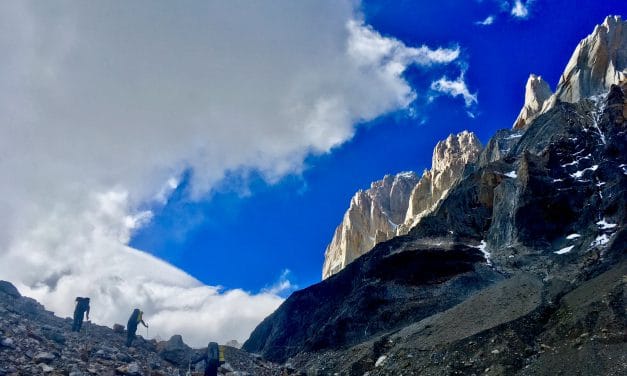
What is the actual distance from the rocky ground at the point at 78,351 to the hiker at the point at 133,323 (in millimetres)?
538

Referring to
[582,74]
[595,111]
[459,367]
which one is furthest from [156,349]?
[582,74]

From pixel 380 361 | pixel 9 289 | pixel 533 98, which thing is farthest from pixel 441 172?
pixel 9 289

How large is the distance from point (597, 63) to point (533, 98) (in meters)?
17.3

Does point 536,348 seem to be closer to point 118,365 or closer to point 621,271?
point 621,271

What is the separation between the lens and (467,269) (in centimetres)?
4641

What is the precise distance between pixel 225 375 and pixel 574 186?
34.4 m

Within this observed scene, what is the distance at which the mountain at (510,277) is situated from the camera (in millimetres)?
28281

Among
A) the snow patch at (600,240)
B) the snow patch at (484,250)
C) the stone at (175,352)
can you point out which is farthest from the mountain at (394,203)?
the stone at (175,352)

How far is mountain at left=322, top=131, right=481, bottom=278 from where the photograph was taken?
98750mm

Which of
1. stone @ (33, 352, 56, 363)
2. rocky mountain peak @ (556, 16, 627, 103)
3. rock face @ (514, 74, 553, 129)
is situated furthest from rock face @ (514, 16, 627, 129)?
stone @ (33, 352, 56, 363)

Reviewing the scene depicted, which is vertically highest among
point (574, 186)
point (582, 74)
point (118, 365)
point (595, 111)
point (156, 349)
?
point (582, 74)

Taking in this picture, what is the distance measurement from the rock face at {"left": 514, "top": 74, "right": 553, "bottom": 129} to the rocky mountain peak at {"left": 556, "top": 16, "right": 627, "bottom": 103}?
29.9ft

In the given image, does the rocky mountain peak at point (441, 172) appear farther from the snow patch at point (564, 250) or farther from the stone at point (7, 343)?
the stone at point (7, 343)

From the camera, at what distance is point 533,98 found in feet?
290
